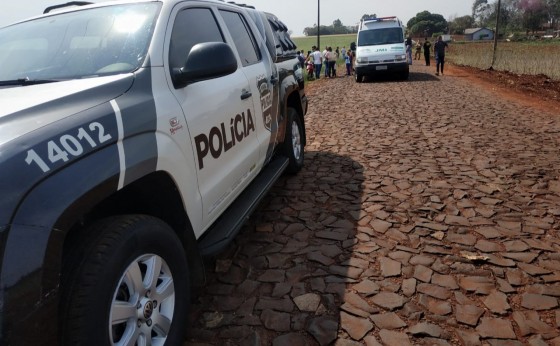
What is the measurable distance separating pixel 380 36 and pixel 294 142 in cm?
1294

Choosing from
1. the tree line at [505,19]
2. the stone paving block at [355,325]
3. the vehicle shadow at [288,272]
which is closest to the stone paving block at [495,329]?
the stone paving block at [355,325]

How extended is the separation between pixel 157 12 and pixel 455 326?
2.57 metres

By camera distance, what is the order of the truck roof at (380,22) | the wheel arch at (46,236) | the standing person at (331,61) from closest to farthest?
1. the wheel arch at (46,236)
2. the truck roof at (380,22)
3. the standing person at (331,61)

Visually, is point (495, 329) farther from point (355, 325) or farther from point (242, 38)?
point (242, 38)

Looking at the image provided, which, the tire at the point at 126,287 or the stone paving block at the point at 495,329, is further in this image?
the stone paving block at the point at 495,329

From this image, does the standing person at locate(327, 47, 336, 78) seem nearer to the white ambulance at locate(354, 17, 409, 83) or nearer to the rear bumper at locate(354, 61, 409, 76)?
the white ambulance at locate(354, 17, 409, 83)

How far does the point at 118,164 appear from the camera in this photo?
1765 millimetres

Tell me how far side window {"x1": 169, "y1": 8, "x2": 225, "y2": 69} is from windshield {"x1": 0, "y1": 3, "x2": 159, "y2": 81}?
17 cm

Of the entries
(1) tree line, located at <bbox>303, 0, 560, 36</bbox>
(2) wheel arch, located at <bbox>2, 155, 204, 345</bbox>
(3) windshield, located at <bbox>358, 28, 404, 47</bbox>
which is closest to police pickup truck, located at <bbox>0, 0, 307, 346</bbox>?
(2) wheel arch, located at <bbox>2, 155, 204, 345</bbox>

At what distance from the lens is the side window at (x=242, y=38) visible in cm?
349

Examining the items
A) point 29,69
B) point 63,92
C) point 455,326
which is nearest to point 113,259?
point 63,92

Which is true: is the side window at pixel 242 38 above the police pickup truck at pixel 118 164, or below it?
above

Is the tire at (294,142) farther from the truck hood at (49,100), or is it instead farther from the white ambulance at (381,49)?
the white ambulance at (381,49)

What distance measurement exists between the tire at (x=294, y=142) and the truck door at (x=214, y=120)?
1377 mm
